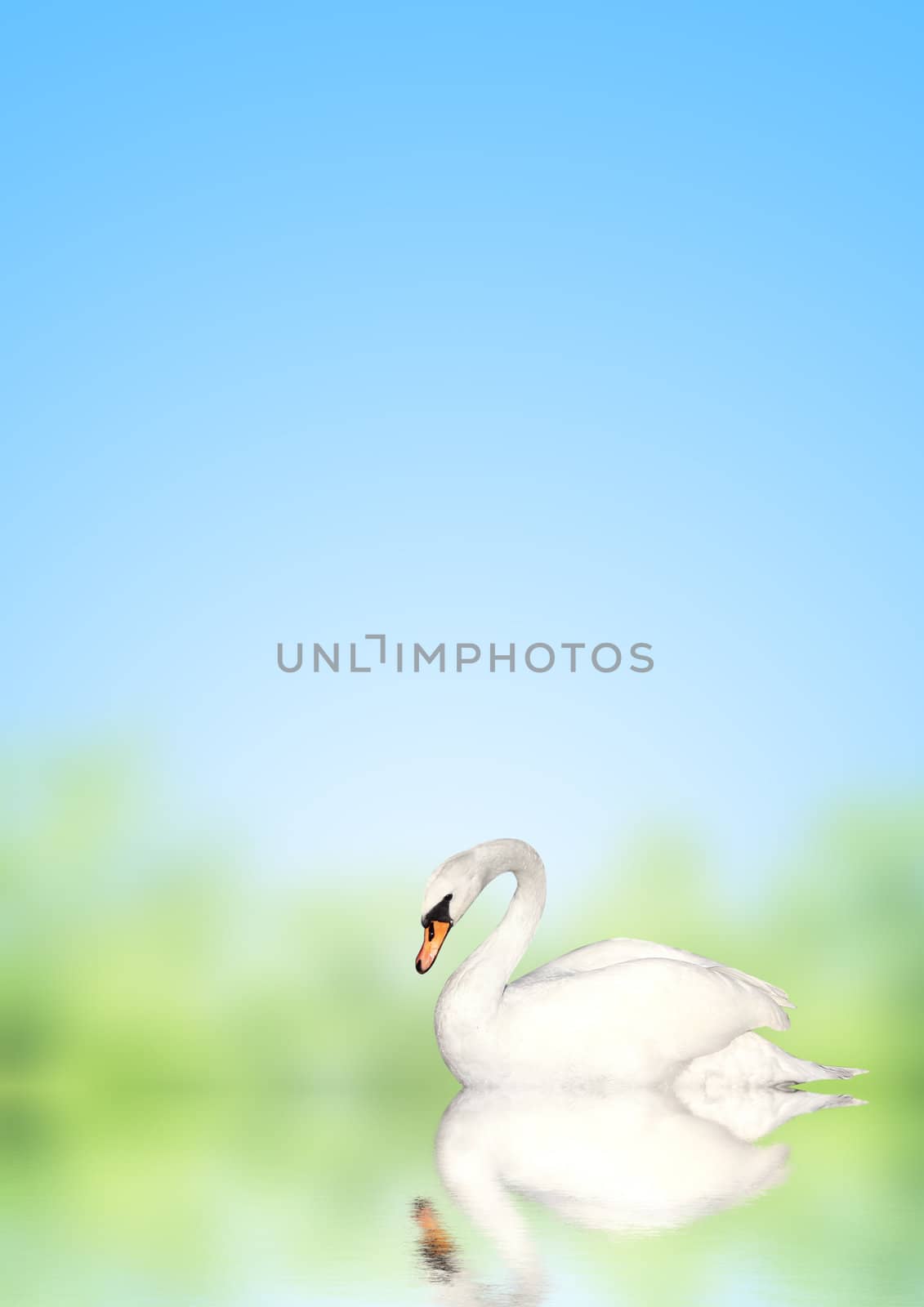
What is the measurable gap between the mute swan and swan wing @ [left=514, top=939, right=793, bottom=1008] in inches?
1.8

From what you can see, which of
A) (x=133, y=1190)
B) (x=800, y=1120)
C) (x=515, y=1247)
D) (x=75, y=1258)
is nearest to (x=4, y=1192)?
(x=133, y=1190)

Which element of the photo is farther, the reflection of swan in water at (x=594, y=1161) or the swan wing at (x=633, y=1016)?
the swan wing at (x=633, y=1016)

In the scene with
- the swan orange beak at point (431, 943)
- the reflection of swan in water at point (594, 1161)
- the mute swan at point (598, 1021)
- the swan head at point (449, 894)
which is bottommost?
the reflection of swan in water at point (594, 1161)

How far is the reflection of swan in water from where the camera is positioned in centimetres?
505

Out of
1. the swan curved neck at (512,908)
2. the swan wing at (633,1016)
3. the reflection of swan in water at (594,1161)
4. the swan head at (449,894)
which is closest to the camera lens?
the reflection of swan in water at (594,1161)

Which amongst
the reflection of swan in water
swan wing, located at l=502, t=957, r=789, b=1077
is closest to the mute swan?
swan wing, located at l=502, t=957, r=789, b=1077

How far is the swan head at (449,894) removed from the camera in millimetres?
8891

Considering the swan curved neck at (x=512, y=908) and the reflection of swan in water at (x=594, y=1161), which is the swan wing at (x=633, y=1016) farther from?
the swan curved neck at (x=512, y=908)

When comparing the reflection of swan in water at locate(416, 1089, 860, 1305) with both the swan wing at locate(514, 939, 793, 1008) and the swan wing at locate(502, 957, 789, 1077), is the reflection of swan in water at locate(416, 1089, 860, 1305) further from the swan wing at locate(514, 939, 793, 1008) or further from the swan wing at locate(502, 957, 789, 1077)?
the swan wing at locate(514, 939, 793, 1008)

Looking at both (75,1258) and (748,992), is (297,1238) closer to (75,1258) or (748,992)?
(75,1258)

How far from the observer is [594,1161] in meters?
6.54

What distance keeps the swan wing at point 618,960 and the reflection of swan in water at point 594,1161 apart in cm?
62

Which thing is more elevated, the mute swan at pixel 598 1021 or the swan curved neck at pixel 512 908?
the swan curved neck at pixel 512 908

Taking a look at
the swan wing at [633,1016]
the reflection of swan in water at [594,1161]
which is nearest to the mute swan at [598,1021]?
the swan wing at [633,1016]
